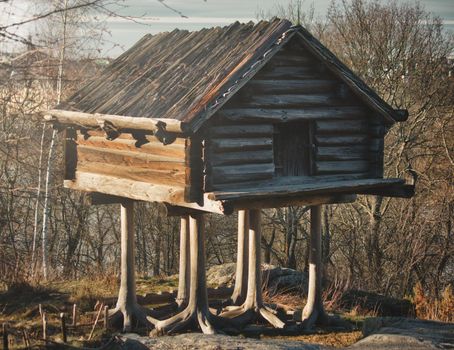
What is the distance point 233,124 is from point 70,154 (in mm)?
3327

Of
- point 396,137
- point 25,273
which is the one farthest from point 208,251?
point 25,273

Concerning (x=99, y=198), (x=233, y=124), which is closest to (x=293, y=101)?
(x=233, y=124)

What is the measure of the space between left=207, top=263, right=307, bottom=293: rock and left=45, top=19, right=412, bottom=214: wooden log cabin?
3.63m

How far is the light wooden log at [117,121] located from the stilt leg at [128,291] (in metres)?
1.36

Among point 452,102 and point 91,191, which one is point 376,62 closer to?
point 452,102

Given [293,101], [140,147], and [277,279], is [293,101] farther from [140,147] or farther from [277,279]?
[277,279]

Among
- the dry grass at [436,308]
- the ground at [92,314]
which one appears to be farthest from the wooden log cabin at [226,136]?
the dry grass at [436,308]

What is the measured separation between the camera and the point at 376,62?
77.3ft

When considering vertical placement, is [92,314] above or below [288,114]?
below

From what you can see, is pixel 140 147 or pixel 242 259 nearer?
pixel 140 147

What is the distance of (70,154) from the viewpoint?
11.7 metres

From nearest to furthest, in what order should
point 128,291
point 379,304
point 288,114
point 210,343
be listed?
1. point 210,343
2. point 288,114
3. point 128,291
4. point 379,304

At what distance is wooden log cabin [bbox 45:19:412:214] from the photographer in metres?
9.16

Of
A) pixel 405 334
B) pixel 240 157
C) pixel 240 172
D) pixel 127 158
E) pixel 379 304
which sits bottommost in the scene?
pixel 405 334
